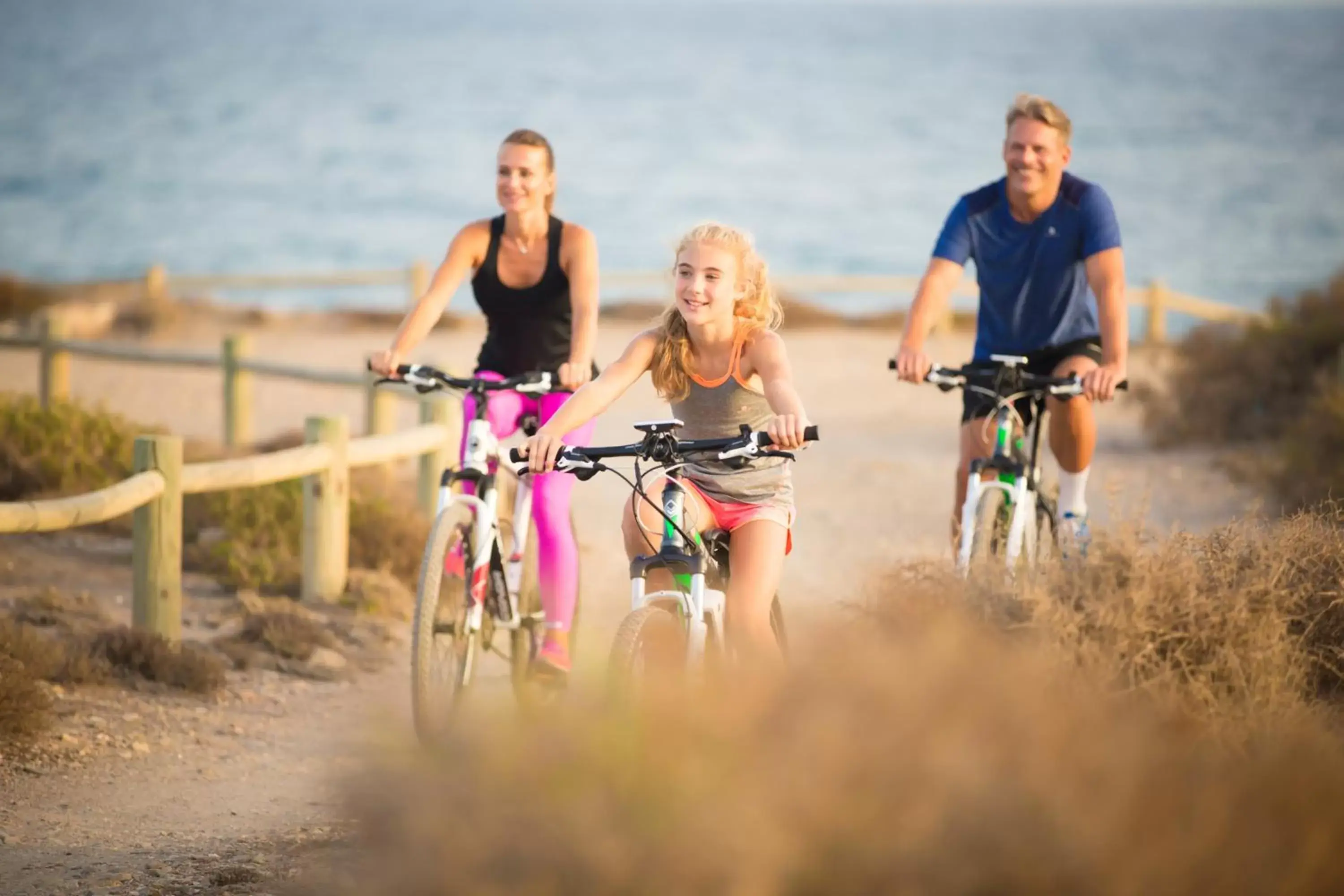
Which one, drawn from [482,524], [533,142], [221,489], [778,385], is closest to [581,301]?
[533,142]

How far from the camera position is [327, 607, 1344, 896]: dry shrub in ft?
9.53

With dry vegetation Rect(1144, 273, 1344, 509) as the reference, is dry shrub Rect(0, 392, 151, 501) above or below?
below

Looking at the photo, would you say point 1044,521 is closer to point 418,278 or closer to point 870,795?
point 870,795

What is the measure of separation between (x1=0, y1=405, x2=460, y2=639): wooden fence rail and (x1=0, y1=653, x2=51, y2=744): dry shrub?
1.74 ft

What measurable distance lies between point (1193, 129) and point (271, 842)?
317ft

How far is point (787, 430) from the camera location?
15.0 ft

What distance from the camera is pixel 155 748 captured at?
20.2ft

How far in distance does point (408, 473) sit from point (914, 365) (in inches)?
283

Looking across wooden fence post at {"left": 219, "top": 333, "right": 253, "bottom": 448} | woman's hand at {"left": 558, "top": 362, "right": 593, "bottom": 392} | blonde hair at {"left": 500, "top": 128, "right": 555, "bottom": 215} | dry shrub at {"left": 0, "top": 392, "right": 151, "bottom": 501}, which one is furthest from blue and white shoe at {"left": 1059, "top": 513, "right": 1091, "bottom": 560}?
wooden fence post at {"left": 219, "top": 333, "right": 253, "bottom": 448}

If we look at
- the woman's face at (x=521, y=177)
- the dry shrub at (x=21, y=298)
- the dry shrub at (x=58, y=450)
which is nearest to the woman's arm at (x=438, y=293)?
the woman's face at (x=521, y=177)

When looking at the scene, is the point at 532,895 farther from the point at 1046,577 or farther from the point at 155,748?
the point at 155,748

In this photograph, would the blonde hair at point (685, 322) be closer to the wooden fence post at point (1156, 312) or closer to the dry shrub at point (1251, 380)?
the dry shrub at point (1251, 380)

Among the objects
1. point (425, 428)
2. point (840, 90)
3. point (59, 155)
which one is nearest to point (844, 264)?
point (59, 155)

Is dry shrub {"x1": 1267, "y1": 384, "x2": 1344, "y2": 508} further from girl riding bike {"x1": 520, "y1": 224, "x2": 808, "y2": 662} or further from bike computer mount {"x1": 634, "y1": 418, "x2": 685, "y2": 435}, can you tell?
bike computer mount {"x1": 634, "y1": 418, "x2": 685, "y2": 435}
